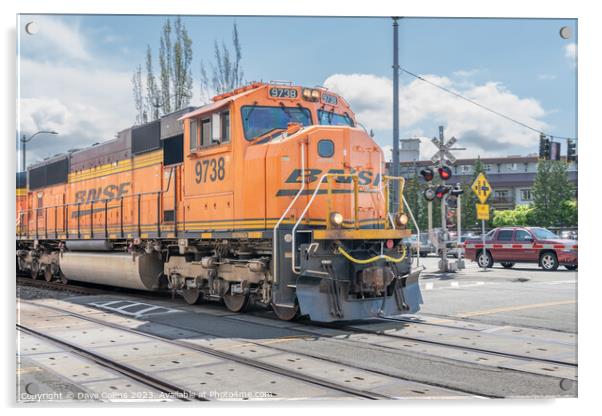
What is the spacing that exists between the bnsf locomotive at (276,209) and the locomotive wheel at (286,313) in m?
0.02

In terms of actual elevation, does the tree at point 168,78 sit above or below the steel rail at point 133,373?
above

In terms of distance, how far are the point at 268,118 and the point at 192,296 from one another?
368cm

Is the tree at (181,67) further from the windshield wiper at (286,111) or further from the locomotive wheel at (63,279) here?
the locomotive wheel at (63,279)

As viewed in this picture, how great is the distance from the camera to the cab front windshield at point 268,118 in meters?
8.86

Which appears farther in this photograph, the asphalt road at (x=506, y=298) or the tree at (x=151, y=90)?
the asphalt road at (x=506, y=298)

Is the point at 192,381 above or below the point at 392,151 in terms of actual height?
below

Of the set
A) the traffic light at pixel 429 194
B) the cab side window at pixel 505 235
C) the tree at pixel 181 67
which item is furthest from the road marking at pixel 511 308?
the cab side window at pixel 505 235

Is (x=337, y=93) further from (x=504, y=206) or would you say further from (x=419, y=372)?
(x=504, y=206)

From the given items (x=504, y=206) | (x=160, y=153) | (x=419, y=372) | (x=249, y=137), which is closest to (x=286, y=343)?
(x=419, y=372)

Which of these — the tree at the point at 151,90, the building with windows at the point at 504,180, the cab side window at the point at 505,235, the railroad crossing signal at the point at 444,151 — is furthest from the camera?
the building with windows at the point at 504,180

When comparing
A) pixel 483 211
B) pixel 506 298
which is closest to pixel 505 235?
pixel 483 211

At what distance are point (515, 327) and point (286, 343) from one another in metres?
3.31

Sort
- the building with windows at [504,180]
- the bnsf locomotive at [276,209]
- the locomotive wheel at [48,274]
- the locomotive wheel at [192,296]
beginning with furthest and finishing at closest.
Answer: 1. the building with windows at [504,180]
2. the locomotive wheel at [48,274]
3. the locomotive wheel at [192,296]
4. the bnsf locomotive at [276,209]
